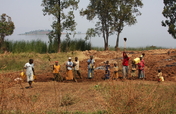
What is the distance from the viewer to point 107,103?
4473 millimetres

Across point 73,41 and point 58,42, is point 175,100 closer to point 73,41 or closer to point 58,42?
point 58,42

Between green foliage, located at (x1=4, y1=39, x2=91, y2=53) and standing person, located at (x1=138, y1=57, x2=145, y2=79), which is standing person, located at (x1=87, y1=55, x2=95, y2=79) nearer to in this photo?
standing person, located at (x1=138, y1=57, x2=145, y2=79)

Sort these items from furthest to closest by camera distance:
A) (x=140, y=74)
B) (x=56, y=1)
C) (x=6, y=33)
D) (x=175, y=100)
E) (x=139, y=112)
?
(x=6, y=33) → (x=56, y=1) → (x=140, y=74) → (x=175, y=100) → (x=139, y=112)

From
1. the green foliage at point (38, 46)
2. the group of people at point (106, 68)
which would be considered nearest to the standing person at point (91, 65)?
the group of people at point (106, 68)

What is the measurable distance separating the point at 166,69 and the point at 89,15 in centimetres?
1272

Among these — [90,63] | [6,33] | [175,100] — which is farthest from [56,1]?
[175,100]

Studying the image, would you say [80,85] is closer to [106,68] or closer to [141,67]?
[106,68]

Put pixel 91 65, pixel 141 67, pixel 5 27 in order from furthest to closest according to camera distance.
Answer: pixel 5 27 → pixel 91 65 → pixel 141 67

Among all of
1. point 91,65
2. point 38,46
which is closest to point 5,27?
point 38,46

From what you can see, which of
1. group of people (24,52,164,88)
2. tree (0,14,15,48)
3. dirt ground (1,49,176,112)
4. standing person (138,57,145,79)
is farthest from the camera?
tree (0,14,15,48)

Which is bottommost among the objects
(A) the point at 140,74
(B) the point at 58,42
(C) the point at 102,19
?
(A) the point at 140,74

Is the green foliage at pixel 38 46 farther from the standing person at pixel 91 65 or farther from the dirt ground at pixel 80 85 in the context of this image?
the standing person at pixel 91 65

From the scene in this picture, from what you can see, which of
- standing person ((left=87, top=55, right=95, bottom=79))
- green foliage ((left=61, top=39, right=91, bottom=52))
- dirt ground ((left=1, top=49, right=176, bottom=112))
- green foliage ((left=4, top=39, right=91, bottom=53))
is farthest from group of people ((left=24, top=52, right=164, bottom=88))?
green foliage ((left=61, top=39, right=91, bottom=52))

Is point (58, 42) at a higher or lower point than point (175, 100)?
higher
